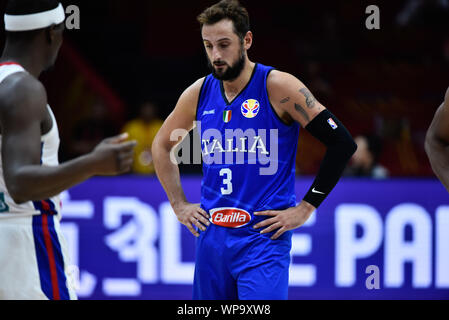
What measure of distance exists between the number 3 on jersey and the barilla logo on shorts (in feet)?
0.34

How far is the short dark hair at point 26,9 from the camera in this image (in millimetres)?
3006

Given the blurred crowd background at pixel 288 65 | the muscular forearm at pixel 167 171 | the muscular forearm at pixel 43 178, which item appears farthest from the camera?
the blurred crowd background at pixel 288 65

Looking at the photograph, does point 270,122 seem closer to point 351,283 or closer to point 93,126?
point 351,283

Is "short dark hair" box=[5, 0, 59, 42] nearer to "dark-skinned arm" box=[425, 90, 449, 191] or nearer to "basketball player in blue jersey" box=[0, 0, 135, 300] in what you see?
"basketball player in blue jersey" box=[0, 0, 135, 300]

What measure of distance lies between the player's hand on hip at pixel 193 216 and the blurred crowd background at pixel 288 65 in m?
4.44

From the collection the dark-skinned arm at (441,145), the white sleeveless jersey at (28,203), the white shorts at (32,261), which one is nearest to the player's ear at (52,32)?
the white sleeveless jersey at (28,203)

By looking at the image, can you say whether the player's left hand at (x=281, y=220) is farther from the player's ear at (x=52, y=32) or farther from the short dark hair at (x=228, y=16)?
the player's ear at (x=52, y=32)

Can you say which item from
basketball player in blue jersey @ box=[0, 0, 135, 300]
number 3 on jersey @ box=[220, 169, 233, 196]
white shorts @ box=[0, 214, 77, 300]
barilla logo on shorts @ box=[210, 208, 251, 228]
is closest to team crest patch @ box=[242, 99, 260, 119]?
number 3 on jersey @ box=[220, 169, 233, 196]

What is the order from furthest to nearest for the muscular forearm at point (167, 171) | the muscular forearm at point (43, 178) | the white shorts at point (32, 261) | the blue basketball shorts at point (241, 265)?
1. the muscular forearm at point (167, 171)
2. the blue basketball shorts at point (241, 265)
3. the white shorts at point (32, 261)
4. the muscular forearm at point (43, 178)

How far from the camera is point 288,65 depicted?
37.1 ft

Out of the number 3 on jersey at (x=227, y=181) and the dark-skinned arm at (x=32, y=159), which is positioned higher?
the dark-skinned arm at (x=32, y=159)

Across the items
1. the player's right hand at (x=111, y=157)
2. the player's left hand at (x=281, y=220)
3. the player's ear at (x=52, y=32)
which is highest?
the player's ear at (x=52, y=32)

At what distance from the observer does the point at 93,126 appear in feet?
30.6
